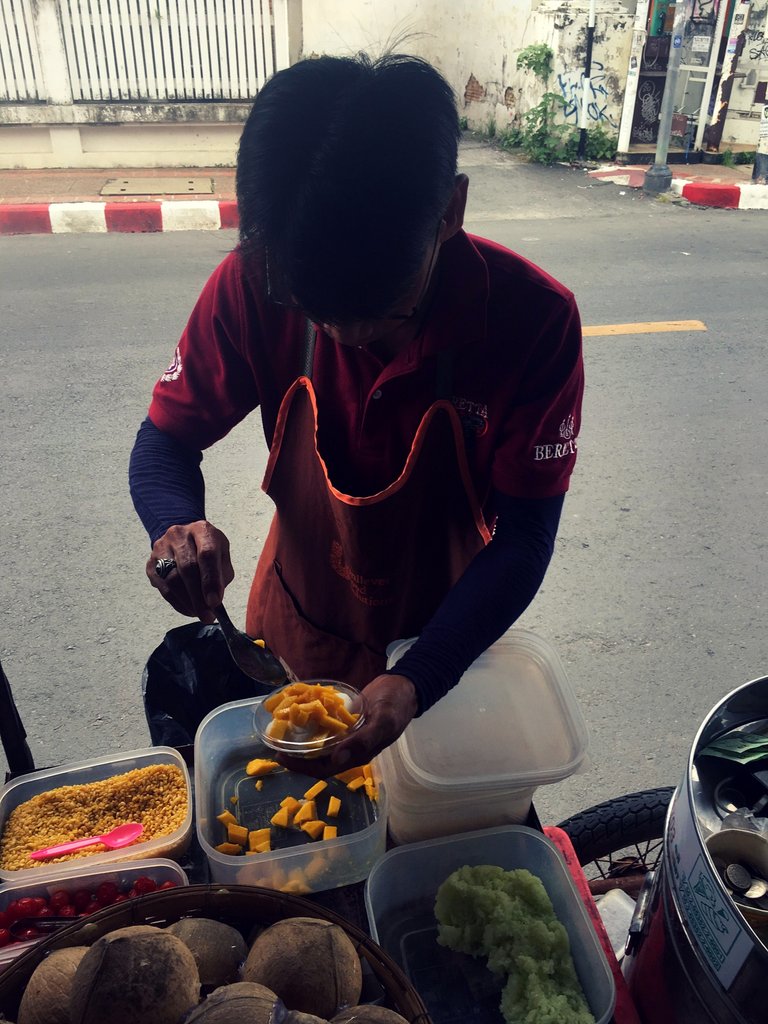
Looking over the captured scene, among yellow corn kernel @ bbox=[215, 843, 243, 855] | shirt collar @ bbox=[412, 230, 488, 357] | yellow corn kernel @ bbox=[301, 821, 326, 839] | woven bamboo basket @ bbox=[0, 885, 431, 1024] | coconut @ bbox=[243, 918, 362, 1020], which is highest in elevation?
shirt collar @ bbox=[412, 230, 488, 357]

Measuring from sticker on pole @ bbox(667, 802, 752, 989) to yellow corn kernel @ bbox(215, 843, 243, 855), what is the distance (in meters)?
0.69

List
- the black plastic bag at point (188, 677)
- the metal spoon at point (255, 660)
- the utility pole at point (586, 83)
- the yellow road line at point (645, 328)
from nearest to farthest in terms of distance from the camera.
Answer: the metal spoon at point (255, 660), the black plastic bag at point (188, 677), the yellow road line at point (645, 328), the utility pole at point (586, 83)

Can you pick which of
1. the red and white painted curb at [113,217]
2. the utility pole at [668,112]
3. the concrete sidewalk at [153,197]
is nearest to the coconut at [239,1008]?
the concrete sidewalk at [153,197]

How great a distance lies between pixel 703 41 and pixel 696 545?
8.92m

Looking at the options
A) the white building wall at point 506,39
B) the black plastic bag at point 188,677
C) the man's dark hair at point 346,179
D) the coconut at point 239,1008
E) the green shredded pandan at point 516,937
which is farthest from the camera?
the white building wall at point 506,39

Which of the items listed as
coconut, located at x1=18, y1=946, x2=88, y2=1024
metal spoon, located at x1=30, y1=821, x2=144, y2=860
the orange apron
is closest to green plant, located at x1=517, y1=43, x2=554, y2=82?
the orange apron

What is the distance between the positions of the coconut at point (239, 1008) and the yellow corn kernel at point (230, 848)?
0.44 meters

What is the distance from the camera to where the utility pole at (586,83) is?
9992 mm

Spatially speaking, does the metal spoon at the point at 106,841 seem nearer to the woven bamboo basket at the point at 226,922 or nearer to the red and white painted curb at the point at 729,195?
the woven bamboo basket at the point at 226,922

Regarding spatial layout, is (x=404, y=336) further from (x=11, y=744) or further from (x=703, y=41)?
(x=703, y=41)

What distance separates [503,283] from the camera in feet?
5.02

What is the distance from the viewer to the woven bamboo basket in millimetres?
1070

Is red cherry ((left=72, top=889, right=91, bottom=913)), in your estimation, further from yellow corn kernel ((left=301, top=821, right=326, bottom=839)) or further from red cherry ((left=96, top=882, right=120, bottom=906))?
yellow corn kernel ((left=301, top=821, right=326, bottom=839))

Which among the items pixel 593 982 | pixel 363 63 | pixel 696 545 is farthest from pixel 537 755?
pixel 696 545
